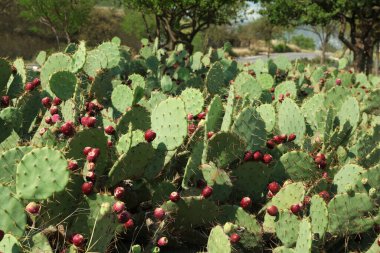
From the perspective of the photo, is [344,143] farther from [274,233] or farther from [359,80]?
[359,80]

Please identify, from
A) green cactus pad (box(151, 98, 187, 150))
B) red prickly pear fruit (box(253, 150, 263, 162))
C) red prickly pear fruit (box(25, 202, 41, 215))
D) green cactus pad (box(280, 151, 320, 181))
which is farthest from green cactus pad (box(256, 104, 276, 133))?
red prickly pear fruit (box(25, 202, 41, 215))

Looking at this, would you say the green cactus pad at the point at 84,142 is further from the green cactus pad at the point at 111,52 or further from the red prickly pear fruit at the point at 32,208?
the green cactus pad at the point at 111,52

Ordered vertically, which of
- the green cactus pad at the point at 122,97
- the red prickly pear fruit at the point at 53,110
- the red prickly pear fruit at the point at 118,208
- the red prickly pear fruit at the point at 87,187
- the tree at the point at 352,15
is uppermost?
the red prickly pear fruit at the point at 53,110

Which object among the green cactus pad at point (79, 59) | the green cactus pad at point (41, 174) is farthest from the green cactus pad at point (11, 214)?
the green cactus pad at point (79, 59)

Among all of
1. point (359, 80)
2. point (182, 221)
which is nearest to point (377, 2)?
point (359, 80)

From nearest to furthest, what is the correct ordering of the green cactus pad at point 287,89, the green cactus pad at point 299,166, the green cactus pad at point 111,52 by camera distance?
the green cactus pad at point 299,166 < the green cactus pad at point 111,52 < the green cactus pad at point 287,89

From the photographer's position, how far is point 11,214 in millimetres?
2229

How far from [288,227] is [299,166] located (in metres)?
0.79

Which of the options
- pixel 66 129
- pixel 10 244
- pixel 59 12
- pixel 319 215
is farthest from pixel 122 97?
pixel 59 12

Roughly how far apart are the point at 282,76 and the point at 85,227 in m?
7.18

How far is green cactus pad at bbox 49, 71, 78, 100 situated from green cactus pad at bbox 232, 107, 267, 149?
4.86ft

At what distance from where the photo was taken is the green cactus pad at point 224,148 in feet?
10.4

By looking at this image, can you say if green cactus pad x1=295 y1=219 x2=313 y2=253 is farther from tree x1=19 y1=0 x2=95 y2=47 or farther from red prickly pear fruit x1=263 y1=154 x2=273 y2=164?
tree x1=19 y1=0 x2=95 y2=47

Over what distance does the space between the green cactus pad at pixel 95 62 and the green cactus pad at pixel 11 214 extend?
3.13m
